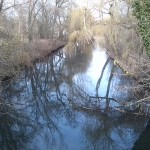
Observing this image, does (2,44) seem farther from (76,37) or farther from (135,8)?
(76,37)

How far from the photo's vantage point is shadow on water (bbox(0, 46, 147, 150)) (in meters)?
9.80

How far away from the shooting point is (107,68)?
75.4ft

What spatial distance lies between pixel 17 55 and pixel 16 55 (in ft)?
1.13

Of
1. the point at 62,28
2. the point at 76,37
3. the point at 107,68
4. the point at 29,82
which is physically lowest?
the point at 29,82

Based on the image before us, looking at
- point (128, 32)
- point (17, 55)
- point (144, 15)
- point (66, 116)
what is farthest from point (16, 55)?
point (144, 15)

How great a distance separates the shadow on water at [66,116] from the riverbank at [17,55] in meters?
0.70

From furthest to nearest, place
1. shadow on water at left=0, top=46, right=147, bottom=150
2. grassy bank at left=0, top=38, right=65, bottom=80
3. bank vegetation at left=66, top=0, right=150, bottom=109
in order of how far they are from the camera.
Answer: grassy bank at left=0, top=38, right=65, bottom=80 < bank vegetation at left=66, top=0, right=150, bottom=109 < shadow on water at left=0, top=46, right=147, bottom=150

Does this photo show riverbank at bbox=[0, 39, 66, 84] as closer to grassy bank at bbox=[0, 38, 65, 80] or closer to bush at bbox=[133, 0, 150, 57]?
grassy bank at bbox=[0, 38, 65, 80]

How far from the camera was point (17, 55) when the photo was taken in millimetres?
18375

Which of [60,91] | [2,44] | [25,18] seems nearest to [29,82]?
[60,91]

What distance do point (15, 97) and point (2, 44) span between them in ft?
7.41

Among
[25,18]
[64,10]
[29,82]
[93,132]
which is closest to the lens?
[93,132]

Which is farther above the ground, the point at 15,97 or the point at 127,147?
the point at 15,97

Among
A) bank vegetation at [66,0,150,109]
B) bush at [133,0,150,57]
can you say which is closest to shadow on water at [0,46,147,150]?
bank vegetation at [66,0,150,109]
